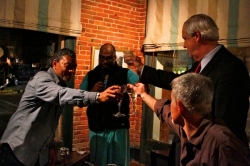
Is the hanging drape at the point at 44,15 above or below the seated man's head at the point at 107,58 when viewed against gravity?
above

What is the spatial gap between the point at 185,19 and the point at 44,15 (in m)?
1.99

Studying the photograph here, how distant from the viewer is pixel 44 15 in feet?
12.5

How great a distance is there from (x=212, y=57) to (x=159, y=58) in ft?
9.32

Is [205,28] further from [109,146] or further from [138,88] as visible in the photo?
[109,146]

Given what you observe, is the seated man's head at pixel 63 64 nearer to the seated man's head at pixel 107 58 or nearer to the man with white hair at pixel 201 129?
the seated man's head at pixel 107 58

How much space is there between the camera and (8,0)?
11.5 ft

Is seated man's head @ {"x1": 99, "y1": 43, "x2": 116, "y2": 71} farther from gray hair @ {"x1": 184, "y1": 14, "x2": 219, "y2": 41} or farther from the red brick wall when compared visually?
gray hair @ {"x1": 184, "y1": 14, "x2": 219, "y2": 41}

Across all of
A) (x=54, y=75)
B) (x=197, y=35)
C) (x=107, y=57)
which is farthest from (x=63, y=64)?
(x=197, y=35)

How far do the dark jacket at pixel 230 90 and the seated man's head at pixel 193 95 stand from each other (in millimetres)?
467

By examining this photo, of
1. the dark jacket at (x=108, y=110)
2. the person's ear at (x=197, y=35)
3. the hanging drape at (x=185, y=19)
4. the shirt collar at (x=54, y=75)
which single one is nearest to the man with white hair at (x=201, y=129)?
the person's ear at (x=197, y=35)

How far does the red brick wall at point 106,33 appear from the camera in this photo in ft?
14.3

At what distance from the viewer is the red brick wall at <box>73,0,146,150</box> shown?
4.37 m

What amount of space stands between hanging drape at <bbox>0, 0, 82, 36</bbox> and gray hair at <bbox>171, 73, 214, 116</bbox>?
2700 millimetres

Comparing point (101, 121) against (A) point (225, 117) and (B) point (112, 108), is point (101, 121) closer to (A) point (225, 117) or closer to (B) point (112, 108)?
(B) point (112, 108)
